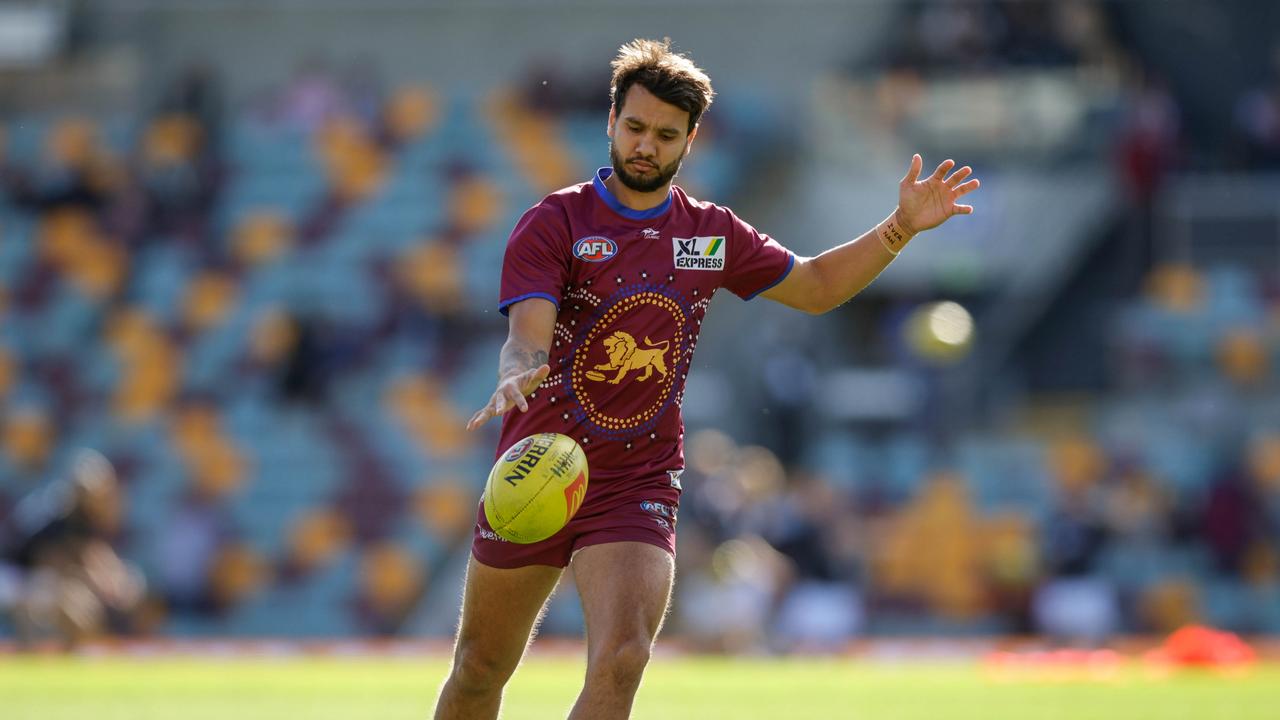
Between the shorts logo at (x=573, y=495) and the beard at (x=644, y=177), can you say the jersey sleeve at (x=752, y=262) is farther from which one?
the shorts logo at (x=573, y=495)

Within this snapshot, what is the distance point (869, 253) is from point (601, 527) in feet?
4.87

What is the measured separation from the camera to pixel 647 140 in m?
6.02

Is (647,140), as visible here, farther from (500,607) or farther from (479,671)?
(479,671)

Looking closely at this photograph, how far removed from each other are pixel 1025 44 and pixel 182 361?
10908 mm

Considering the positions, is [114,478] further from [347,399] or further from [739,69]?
[739,69]

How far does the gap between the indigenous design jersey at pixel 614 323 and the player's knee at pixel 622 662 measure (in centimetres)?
63

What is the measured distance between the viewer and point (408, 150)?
2419cm

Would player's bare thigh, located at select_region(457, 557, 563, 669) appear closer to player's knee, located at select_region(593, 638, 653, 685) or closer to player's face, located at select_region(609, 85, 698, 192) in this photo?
player's knee, located at select_region(593, 638, 653, 685)

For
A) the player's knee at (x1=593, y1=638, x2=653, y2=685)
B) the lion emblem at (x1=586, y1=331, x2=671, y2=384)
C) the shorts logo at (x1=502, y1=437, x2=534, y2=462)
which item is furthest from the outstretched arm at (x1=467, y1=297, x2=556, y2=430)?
the player's knee at (x1=593, y1=638, x2=653, y2=685)

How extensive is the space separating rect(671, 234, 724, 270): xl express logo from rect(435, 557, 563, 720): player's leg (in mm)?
1111

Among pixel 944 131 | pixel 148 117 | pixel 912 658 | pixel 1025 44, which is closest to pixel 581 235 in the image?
pixel 912 658

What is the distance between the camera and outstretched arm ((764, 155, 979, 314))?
21.7 feet

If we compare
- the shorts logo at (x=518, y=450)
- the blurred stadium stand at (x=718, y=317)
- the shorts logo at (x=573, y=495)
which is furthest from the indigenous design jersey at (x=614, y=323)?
the blurred stadium stand at (x=718, y=317)

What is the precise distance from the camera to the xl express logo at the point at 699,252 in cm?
A: 619
